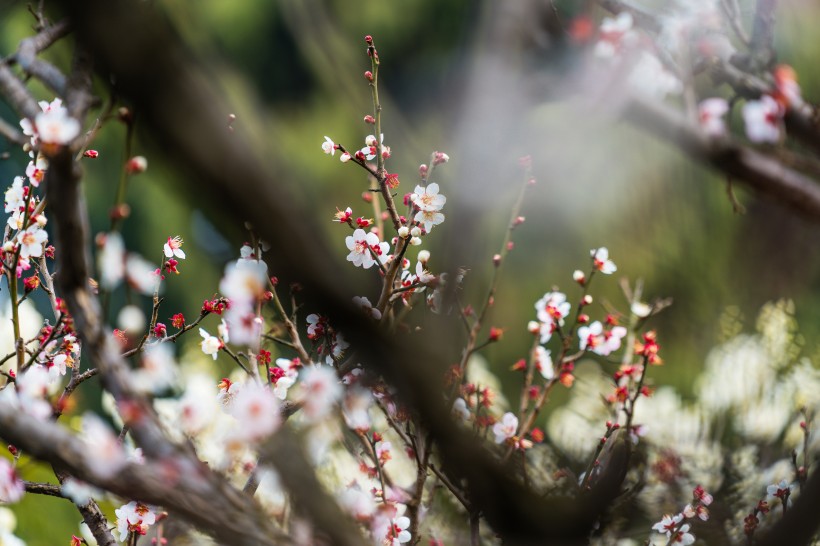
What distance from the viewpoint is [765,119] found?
0.43 m

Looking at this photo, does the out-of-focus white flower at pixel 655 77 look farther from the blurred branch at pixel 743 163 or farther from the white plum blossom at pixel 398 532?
the white plum blossom at pixel 398 532

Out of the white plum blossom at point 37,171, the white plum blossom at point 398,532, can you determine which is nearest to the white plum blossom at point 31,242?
the white plum blossom at point 37,171

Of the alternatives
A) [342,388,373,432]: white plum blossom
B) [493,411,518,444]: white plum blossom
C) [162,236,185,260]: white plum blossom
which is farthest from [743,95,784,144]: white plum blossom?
[162,236,185,260]: white plum blossom

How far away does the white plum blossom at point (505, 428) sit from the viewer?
90cm

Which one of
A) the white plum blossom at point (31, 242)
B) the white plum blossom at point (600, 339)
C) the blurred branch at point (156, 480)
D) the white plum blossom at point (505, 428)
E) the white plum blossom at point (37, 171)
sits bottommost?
the blurred branch at point (156, 480)

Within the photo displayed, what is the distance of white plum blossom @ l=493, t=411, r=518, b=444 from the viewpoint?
895mm

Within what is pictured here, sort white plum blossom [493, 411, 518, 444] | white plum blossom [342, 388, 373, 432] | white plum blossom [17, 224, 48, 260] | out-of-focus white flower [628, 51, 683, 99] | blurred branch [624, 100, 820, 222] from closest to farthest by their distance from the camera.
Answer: blurred branch [624, 100, 820, 222] → white plum blossom [342, 388, 373, 432] → out-of-focus white flower [628, 51, 683, 99] → white plum blossom [17, 224, 48, 260] → white plum blossom [493, 411, 518, 444]

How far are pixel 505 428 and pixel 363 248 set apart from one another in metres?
0.30

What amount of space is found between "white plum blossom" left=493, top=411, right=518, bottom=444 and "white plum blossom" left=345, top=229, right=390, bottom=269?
266mm

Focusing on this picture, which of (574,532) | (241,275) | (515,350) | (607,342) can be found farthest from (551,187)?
(515,350)

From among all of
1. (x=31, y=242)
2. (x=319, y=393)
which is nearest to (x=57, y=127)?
(x=319, y=393)

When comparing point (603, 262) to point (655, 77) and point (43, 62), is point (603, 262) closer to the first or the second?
point (655, 77)

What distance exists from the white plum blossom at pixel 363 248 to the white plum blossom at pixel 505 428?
27 cm

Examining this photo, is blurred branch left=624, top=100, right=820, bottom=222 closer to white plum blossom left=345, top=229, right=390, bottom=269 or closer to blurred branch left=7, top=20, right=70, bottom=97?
blurred branch left=7, top=20, right=70, bottom=97
